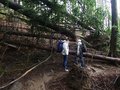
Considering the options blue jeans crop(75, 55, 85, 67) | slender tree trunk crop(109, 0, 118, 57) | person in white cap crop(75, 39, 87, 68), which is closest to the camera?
person in white cap crop(75, 39, 87, 68)

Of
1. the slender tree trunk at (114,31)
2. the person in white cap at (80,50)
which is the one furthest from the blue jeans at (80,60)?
the slender tree trunk at (114,31)

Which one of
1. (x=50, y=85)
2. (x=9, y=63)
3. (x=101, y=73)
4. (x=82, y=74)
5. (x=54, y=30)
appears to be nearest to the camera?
(x=82, y=74)

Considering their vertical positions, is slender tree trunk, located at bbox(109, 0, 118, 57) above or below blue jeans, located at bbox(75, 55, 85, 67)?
above

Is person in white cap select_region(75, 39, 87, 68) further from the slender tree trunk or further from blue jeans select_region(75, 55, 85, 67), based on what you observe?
the slender tree trunk

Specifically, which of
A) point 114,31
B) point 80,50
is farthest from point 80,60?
point 114,31

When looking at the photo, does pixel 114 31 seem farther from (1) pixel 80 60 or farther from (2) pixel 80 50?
(1) pixel 80 60

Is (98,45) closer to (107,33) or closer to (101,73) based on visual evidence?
(107,33)

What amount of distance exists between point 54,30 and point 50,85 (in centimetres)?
367

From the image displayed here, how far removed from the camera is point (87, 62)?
39.4 feet

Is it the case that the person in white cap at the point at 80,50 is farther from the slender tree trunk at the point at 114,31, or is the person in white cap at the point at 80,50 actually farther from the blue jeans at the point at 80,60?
the slender tree trunk at the point at 114,31

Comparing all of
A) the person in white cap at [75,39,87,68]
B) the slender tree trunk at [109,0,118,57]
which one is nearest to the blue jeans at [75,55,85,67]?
the person in white cap at [75,39,87,68]

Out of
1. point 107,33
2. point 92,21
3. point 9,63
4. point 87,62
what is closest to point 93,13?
point 92,21

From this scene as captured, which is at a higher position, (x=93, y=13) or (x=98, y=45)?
(x=93, y=13)

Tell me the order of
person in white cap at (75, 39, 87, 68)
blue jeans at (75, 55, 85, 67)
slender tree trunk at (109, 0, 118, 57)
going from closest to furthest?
person in white cap at (75, 39, 87, 68) → blue jeans at (75, 55, 85, 67) → slender tree trunk at (109, 0, 118, 57)
